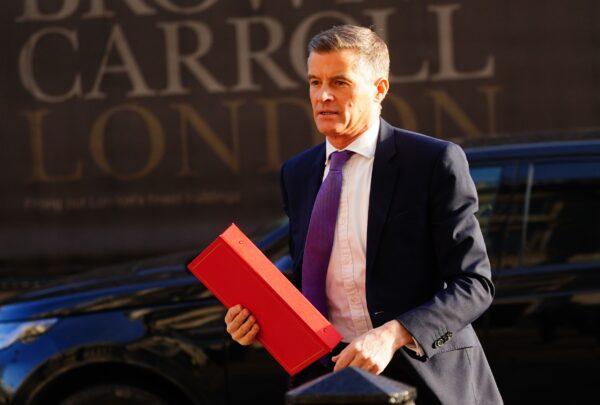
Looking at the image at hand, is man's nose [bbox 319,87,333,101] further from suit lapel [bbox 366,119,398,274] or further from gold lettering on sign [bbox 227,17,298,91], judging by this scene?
gold lettering on sign [bbox 227,17,298,91]

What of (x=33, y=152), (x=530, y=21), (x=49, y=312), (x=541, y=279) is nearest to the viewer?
(x=541, y=279)

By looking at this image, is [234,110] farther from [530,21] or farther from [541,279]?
[541,279]

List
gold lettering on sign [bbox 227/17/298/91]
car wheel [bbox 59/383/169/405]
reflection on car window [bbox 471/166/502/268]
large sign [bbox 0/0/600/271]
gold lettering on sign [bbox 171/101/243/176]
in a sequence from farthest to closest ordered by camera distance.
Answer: gold lettering on sign [bbox 171/101/243/176]
gold lettering on sign [bbox 227/17/298/91]
large sign [bbox 0/0/600/271]
car wheel [bbox 59/383/169/405]
reflection on car window [bbox 471/166/502/268]

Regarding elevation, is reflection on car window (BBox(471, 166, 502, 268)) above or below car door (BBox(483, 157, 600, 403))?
above

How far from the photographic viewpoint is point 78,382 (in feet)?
16.5

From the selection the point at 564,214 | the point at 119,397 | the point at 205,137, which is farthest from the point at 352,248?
the point at 205,137

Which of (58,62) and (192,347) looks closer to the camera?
(192,347)

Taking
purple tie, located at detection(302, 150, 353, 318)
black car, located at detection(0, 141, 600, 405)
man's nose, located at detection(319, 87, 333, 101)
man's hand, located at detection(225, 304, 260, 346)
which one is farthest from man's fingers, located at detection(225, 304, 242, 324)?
black car, located at detection(0, 141, 600, 405)

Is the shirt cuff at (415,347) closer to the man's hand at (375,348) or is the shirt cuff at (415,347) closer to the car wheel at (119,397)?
the man's hand at (375,348)

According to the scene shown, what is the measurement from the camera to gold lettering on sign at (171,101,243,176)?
423 inches

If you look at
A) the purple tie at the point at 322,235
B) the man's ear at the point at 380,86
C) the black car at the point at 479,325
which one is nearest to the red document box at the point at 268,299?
the purple tie at the point at 322,235

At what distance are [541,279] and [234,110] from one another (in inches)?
247

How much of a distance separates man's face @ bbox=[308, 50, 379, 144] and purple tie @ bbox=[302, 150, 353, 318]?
121mm

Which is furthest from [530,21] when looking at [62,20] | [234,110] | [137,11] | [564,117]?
[62,20]
